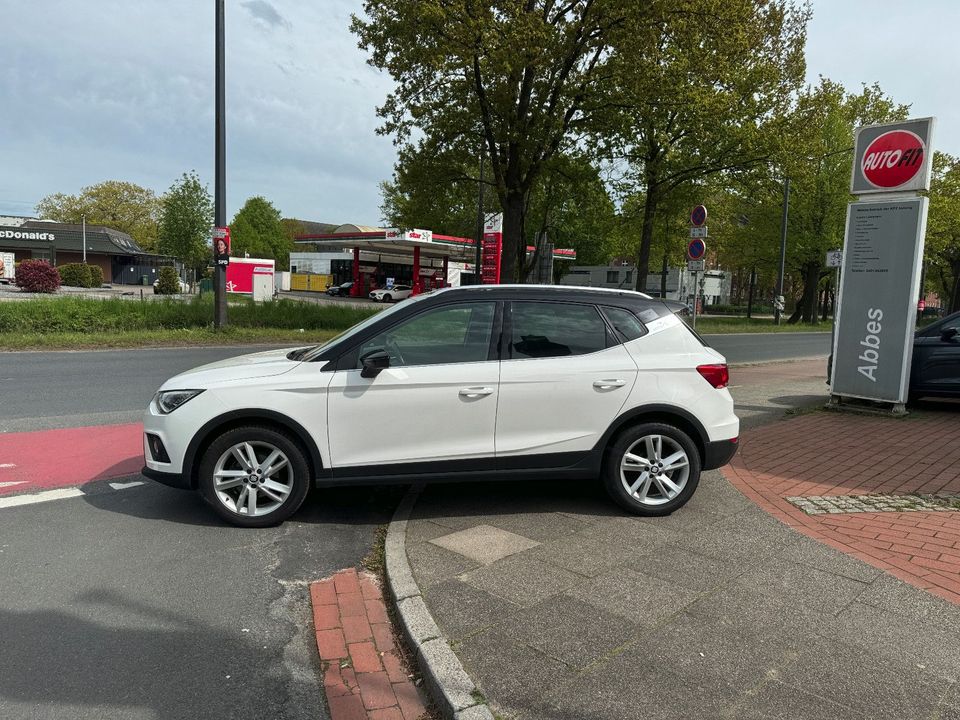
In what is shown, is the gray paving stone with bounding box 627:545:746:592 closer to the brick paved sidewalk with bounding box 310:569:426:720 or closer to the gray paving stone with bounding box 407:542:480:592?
the gray paving stone with bounding box 407:542:480:592

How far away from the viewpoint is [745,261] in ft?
149

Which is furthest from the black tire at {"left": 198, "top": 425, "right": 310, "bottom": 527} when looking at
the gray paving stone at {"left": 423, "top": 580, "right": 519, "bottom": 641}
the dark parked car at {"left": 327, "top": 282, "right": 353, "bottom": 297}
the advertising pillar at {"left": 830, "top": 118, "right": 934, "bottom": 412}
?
the dark parked car at {"left": 327, "top": 282, "right": 353, "bottom": 297}

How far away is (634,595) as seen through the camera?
11.6 feet

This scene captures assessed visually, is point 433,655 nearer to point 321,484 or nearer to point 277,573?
point 277,573

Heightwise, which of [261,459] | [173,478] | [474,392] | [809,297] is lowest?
[173,478]

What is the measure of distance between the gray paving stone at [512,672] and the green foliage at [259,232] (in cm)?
8275

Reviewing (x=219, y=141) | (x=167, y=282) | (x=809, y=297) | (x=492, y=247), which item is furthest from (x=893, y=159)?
(x=167, y=282)

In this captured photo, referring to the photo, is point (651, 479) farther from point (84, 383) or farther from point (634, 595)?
point (84, 383)

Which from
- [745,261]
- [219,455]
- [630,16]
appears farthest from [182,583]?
[745,261]

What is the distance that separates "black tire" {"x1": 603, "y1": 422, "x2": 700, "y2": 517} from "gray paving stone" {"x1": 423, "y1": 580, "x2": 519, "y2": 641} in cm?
157

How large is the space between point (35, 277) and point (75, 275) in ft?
43.6

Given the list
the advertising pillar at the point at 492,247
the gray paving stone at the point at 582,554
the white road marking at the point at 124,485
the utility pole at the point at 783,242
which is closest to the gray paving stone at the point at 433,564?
the gray paving stone at the point at 582,554

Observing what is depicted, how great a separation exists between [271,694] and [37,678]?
98 centimetres

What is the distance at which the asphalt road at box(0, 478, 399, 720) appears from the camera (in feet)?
9.04
